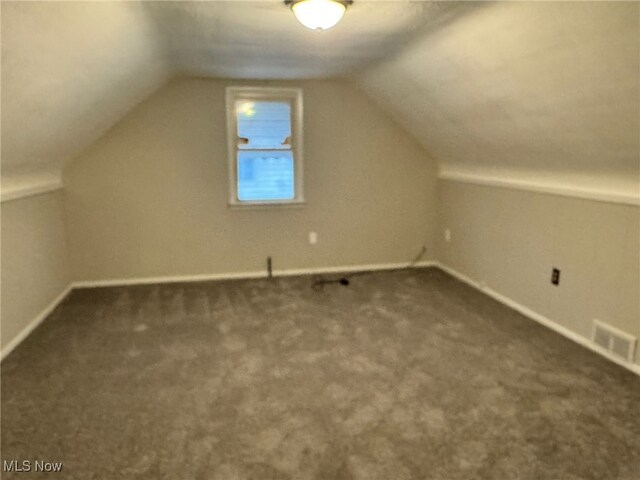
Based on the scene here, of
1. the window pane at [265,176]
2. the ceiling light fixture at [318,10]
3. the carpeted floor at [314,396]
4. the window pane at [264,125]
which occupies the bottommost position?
the carpeted floor at [314,396]

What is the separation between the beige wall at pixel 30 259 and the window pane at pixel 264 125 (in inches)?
68.4

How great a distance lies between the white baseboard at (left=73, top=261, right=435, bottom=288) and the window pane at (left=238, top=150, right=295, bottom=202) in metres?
0.75

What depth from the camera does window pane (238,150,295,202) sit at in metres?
4.76

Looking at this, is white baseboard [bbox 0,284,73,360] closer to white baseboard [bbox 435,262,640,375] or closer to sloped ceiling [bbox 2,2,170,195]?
sloped ceiling [bbox 2,2,170,195]

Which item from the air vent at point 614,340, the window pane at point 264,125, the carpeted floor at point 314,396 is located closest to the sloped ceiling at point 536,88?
the air vent at point 614,340

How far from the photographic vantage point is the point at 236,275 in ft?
15.8

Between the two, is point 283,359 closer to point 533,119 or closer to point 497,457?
point 497,457

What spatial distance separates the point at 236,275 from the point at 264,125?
1498 mm

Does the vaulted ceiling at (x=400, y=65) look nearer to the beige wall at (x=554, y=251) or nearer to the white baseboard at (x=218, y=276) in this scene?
the beige wall at (x=554, y=251)

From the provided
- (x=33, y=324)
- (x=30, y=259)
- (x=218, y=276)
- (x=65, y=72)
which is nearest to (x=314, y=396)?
(x=65, y=72)

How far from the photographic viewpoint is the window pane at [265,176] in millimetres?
4762

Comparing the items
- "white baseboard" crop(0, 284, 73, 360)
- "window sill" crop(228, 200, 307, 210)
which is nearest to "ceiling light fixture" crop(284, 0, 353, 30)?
"window sill" crop(228, 200, 307, 210)

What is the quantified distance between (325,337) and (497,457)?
1.48m

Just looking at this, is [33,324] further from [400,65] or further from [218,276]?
[400,65]
